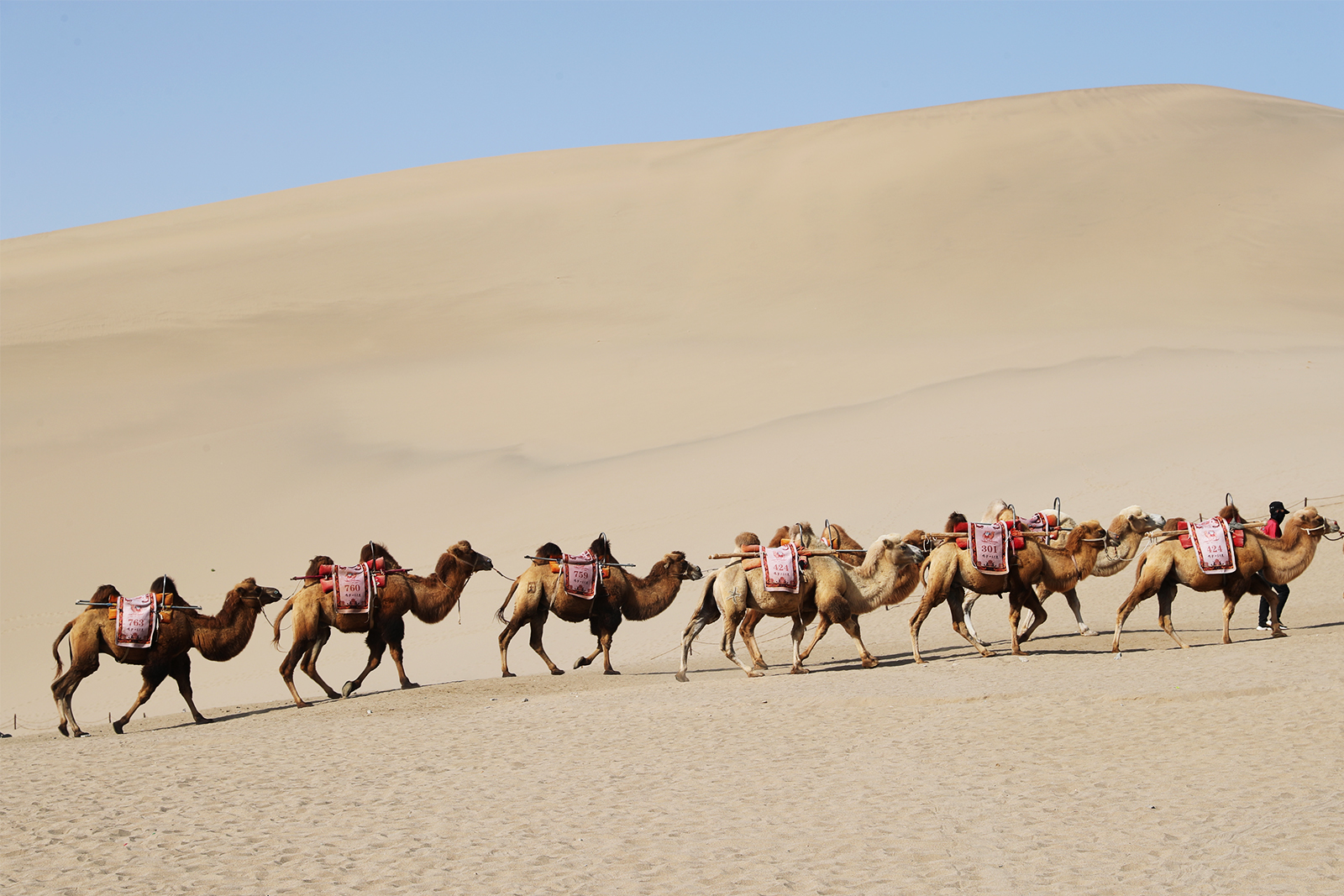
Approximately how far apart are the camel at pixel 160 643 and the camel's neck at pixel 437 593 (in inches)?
74.7

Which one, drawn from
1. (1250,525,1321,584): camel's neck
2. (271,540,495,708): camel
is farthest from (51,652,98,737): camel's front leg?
(1250,525,1321,584): camel's neck

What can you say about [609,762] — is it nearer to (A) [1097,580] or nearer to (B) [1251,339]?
(A) [1097,580]

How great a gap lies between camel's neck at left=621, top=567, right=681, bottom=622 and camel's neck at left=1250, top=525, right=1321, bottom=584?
6185mm

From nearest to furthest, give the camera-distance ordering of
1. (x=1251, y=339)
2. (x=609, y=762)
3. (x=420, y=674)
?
→ (x=609, y=762), (x=420, y=674), (x=1251, y=339)

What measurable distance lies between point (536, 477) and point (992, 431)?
27.6 feet

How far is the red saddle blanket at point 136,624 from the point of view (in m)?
12.6

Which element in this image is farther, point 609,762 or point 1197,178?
point 1197,178

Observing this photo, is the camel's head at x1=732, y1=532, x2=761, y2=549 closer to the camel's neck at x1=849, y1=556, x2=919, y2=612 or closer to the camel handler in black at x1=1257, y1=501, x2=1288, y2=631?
the camel's neck at x1=849, y1=556, x2=919, y2=612

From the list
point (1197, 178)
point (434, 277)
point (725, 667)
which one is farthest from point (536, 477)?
point (1197, 178)

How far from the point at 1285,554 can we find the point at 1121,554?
1757 mm

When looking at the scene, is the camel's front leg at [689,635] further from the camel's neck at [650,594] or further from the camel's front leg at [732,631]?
the camel's neck at [650,594]

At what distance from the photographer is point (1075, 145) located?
43.8 metres

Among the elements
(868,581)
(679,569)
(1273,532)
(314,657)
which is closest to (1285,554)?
(1273,532)

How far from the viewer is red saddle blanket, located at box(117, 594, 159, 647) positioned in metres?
12.6
